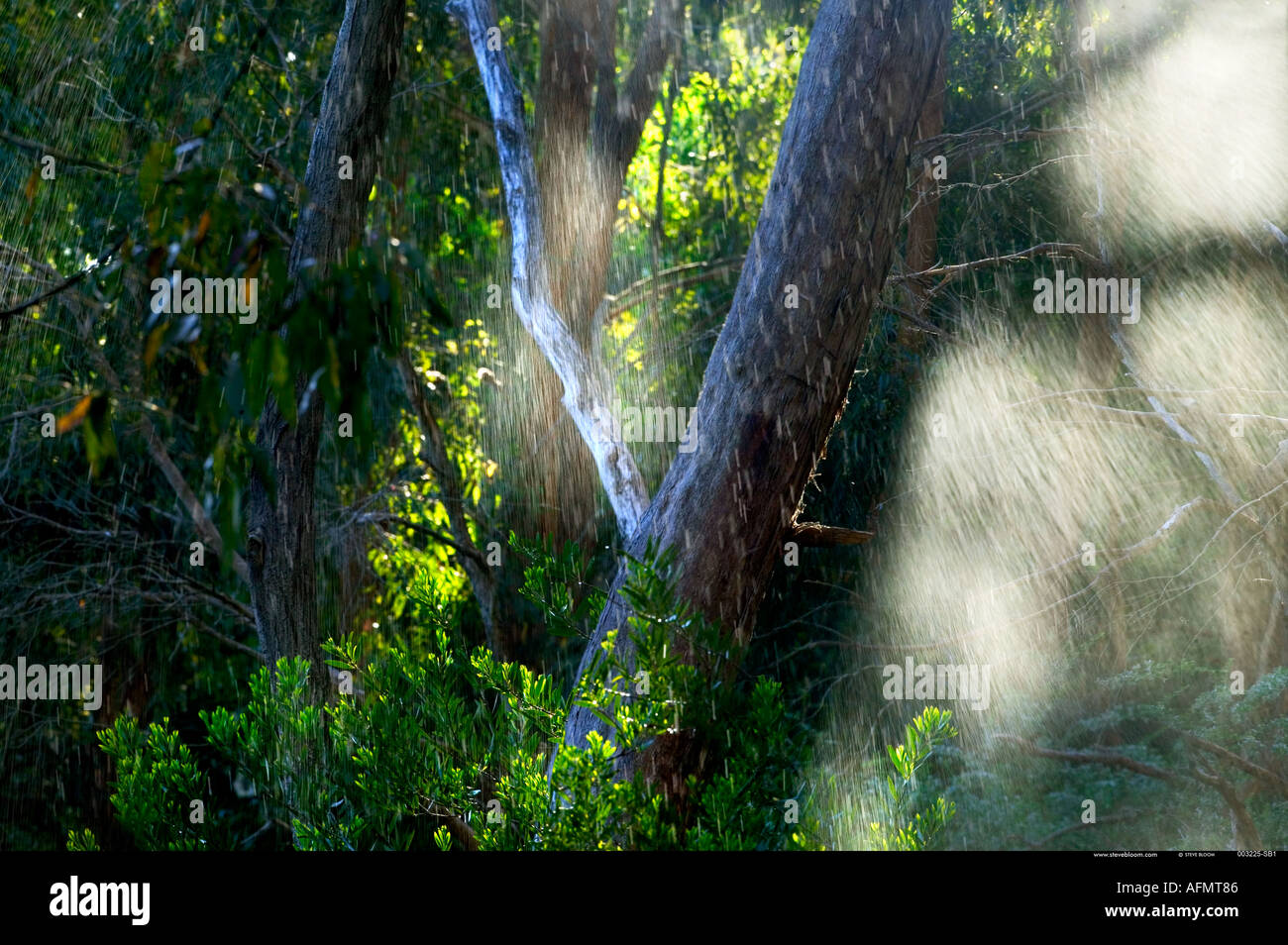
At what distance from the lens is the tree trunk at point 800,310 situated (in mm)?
2656

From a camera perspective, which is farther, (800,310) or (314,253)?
(314,253)

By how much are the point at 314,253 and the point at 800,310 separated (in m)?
1.81

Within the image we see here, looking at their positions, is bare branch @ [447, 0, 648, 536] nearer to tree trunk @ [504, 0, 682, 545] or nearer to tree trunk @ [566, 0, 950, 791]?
tree trunk @ [566, 0, 950, 791]

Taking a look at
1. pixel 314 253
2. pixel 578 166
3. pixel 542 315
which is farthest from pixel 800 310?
pixel 578 166

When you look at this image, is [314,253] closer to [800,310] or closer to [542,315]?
[542,315]

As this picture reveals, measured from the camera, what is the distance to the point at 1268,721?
16.6 feet

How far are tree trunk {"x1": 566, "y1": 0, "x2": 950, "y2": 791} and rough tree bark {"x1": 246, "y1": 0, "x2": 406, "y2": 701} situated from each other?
151cm

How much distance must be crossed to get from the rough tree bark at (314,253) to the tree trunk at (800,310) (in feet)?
4.96

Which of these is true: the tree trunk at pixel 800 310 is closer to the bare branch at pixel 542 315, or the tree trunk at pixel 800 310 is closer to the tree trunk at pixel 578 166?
the bare branch at pixel 542 315

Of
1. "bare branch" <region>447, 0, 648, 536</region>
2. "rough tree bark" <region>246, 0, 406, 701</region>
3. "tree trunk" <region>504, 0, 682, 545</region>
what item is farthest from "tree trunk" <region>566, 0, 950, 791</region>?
"tree trunk" <region>504, 0, 682, 545</region>

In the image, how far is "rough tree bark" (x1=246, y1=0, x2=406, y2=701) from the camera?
147 inches

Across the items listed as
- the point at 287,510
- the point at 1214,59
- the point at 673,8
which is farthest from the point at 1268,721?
the point at 673,8

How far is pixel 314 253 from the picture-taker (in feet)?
12.3
